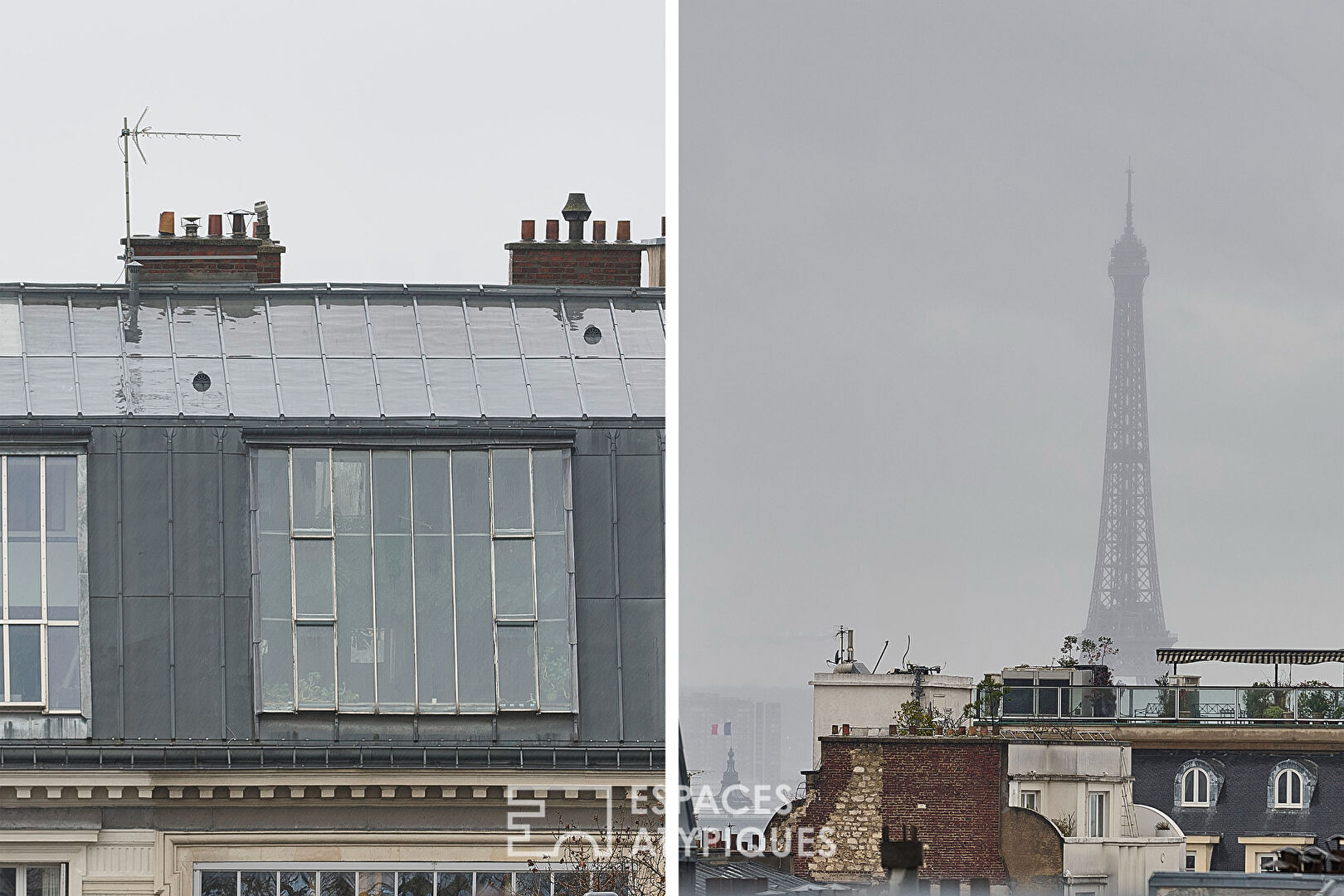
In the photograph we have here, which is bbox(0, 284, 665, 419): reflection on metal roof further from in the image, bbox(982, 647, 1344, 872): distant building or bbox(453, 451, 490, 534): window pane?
bbox(982, 647, 1344, 872): distant building

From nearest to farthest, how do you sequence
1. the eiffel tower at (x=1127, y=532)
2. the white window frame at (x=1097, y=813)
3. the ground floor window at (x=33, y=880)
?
the ground floor window at (x=33, y=880) < the eiffel tower at (x=1127, y=532) < the white window frame at (x=1097, y=813)

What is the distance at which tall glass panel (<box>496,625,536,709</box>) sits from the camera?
369 centimetres

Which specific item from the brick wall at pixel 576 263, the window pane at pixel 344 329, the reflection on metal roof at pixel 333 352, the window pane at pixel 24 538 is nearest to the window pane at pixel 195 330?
the reflection on metal roof at pixel 333 352

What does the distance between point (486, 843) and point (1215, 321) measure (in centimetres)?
A: 574

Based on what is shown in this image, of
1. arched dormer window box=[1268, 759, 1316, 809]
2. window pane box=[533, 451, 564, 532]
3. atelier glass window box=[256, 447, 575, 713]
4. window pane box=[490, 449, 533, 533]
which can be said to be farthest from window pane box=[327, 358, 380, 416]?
arched dormer window box=[1268, 759, 1316, 809]

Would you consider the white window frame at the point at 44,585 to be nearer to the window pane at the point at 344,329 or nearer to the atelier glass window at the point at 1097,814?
the window pane at the point at 344,329

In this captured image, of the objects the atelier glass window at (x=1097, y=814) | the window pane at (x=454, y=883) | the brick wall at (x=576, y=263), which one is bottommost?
the atelier glass window at (x=1097, y=814)

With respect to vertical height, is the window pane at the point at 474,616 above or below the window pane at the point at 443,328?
below

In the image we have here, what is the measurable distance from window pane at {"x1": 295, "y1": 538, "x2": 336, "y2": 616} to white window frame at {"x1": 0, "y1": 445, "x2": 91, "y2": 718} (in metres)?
0.55

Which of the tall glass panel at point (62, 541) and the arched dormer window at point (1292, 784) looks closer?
the tall glass panel at point (62, 541)

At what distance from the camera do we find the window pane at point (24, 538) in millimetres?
3623

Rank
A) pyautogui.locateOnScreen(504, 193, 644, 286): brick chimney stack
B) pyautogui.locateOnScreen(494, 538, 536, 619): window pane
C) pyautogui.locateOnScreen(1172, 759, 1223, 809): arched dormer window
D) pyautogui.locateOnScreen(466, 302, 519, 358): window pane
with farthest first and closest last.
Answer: pyautogui.locateOnScreen(1172, 759, 1223, 809): arched dormer window < pyautogui.locateOnScreen(504, 193, 644, 286): brick chimney stack < pyautogui.locateOnScreen(466, 302, 519, 358): window pane < pyautogui.locateOnScreen(494, 538, 536, 619): window pane

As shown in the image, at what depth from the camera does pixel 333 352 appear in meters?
3.99

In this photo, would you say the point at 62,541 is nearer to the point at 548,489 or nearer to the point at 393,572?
the point at 393,572
